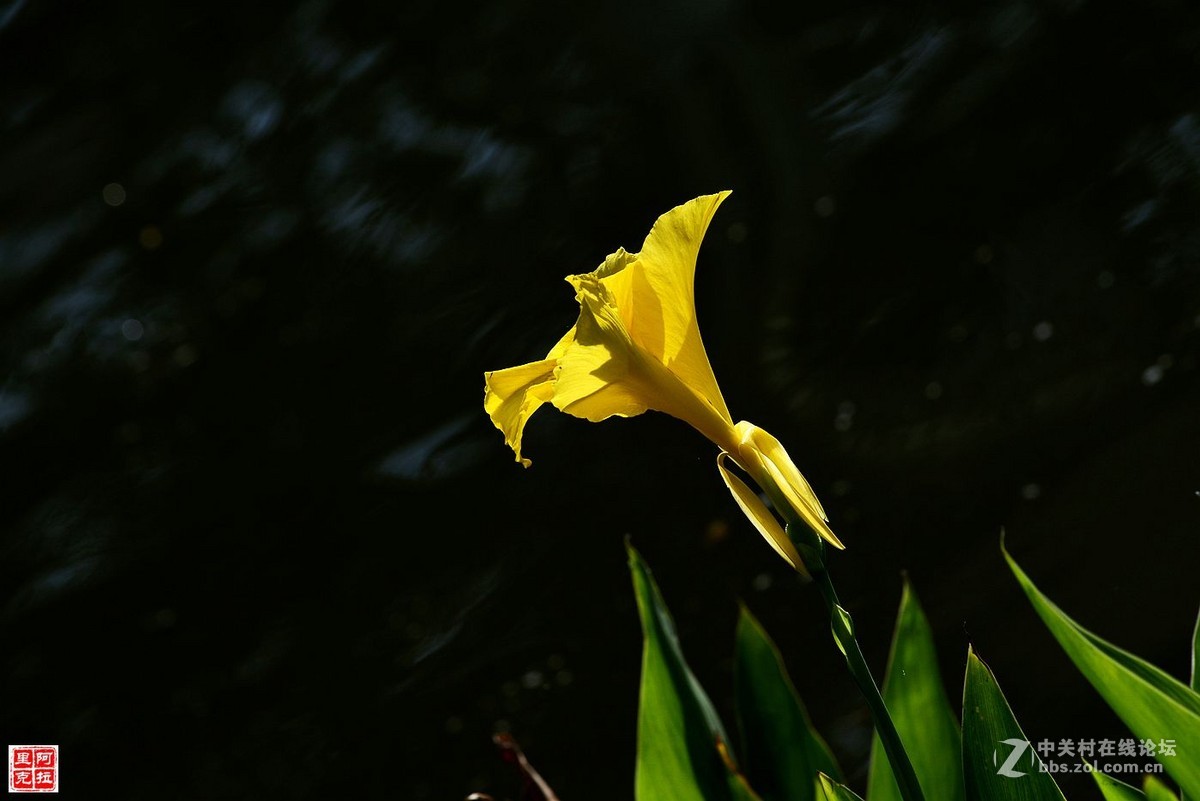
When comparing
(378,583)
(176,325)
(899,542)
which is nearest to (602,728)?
(378,583)

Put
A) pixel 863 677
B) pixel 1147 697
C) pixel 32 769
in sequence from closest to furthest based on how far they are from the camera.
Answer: pixel 863 677 < pixel 1147 697 < pixel 32 769

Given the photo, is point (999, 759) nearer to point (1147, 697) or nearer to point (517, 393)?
point (1147, 697)

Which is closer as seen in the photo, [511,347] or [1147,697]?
[1147,697]

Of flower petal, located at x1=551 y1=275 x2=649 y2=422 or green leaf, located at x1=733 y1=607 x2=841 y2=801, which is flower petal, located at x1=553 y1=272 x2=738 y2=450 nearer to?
flower petal, located at x1=551 y1=275 x2=649 y2=422

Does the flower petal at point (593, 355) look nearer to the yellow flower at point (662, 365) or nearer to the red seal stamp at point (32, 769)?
the yellow flower at point (662, 365)

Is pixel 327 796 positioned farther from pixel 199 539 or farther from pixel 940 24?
pixel 940 24

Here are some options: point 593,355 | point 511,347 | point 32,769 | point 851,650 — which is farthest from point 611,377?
point 32,769
